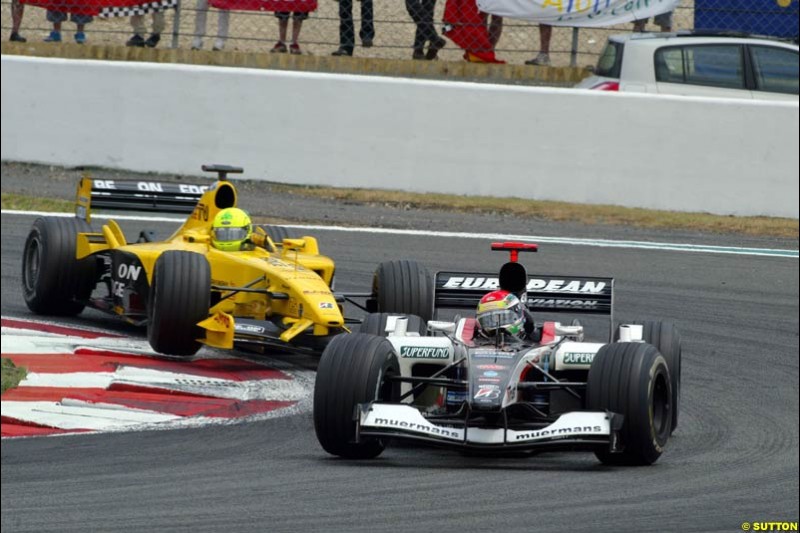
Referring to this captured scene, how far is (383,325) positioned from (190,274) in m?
1.66

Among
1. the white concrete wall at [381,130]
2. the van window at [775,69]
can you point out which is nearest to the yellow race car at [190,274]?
the white concrete wall at [381,130]

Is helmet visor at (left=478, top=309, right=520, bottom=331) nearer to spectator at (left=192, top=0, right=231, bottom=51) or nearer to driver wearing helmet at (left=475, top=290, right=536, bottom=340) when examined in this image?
driver wearing helmet at (left=475, top=290, right=536, bottom=340)

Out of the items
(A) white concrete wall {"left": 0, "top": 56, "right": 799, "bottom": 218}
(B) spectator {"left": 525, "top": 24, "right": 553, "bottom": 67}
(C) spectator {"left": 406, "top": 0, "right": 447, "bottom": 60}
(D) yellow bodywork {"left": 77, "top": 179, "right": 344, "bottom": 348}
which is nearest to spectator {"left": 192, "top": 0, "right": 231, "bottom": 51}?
(A) white concrete wall {"left": 0, "top": 56, "right": 799, "bottom": 218}

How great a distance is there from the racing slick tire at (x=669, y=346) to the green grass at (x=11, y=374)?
10.4 ft

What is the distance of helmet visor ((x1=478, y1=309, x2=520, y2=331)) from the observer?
6.45m

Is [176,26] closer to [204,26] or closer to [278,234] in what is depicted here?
[204,26]

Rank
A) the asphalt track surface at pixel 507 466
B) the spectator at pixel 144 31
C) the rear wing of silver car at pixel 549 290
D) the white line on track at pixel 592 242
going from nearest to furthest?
the white line on track at pixel 592 242 < the asphalt track surface at pixel 507 466 < the rear wing of silver car at pixel 549 290 < the spectator at pixel 144 31

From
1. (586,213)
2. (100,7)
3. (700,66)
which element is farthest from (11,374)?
(700,66)

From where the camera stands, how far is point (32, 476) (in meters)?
6.07

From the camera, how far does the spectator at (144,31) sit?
12.6m

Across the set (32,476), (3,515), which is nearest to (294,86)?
(32,476)

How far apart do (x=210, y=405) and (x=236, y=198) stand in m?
1.78

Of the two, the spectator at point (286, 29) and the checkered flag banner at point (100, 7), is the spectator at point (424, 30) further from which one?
the checkered flag banner at point (100, 7)

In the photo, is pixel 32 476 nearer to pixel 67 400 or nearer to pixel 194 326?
pixel 67 400
